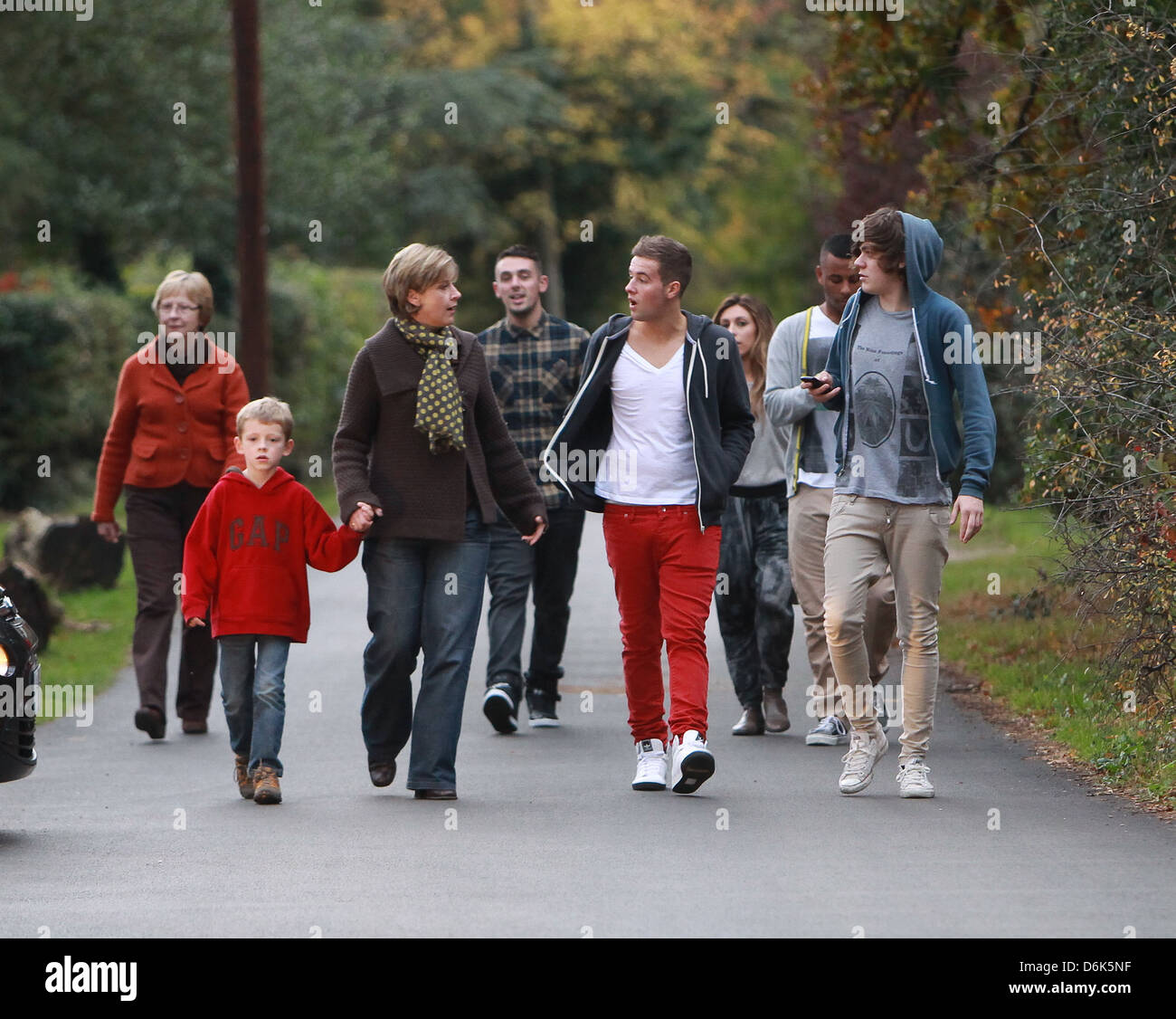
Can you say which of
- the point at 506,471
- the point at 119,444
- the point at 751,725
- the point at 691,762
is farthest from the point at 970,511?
the point at 119,444

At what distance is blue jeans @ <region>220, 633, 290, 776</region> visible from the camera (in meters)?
7.72

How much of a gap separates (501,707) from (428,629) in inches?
69.5

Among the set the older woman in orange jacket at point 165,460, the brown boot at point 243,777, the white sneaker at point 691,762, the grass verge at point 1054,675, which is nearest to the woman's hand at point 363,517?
the brown boot at point 243,777

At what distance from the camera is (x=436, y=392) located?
7.42m

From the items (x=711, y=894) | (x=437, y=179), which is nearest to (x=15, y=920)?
(x=711, y=894)

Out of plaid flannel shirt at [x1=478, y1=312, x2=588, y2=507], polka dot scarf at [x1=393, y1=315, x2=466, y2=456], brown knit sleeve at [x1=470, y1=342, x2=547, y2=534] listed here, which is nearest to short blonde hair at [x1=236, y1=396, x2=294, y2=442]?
polka dot scarf at [x1=393, y1=315, x2=466, y2=456]

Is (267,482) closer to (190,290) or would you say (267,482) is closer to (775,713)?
(190,290)

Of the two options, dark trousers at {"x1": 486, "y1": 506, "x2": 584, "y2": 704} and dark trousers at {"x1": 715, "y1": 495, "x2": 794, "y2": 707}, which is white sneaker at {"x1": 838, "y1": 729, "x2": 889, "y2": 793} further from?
dark trousers at {"x1": 486, "y1": 506, "x2": 584, "y2": 704}

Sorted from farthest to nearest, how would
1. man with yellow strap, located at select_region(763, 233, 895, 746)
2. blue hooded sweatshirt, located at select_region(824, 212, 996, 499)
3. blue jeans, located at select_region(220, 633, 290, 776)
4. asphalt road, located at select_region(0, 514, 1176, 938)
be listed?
man with yellow strap, located at select_region(763, 233, 895, 746) → blue jeans, located at select_region(220, 633, 290, 776) → blue hooded sweatshirt, located at select_region(824, 212, 996, 499) → asphalt road, located at select_region(0, 514, 1176, 938)

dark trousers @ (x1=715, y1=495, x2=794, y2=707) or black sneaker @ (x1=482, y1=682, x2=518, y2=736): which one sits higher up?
dark trousers @ (x1=715, y1=495, x2=794, y2=707)

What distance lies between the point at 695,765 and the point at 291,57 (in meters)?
28.5

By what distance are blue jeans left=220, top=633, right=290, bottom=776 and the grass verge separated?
3.16m

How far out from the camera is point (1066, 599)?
9.23 metres

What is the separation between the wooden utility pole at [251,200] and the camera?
1772cm
